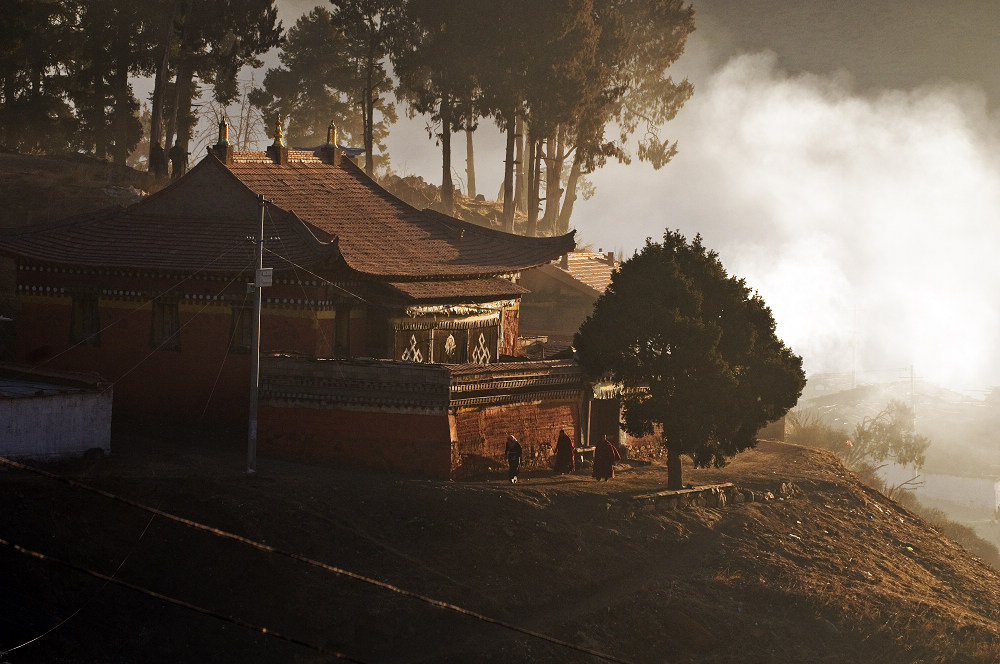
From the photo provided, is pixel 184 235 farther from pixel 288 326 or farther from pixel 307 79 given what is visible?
pixel 307 79

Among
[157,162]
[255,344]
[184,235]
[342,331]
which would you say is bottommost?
[255,344]

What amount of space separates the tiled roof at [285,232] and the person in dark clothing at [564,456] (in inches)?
Result: 280

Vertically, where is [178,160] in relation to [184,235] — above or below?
above

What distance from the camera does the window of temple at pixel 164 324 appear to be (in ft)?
102

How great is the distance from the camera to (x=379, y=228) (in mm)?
36281

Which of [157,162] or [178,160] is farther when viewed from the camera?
Answer: [178,160]

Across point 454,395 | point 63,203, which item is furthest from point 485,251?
point 63,203

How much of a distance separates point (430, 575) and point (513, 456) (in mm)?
6273

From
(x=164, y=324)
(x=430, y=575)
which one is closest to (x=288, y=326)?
(x=164, y=324)

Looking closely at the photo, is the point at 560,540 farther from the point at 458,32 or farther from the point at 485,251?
the point at 458,32

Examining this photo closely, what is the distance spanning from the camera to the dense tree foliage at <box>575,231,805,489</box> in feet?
93.3

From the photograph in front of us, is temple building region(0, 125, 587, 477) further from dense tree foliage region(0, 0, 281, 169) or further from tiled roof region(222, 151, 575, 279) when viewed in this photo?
dense tree foliage region(0, 0, 281, 169)

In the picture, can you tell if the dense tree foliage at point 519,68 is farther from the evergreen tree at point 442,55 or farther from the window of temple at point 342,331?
the window of temple at point 342,331

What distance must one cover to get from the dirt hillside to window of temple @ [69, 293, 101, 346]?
409 centimetres
